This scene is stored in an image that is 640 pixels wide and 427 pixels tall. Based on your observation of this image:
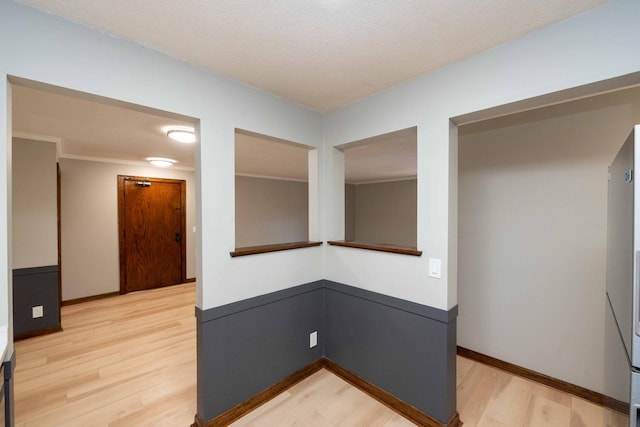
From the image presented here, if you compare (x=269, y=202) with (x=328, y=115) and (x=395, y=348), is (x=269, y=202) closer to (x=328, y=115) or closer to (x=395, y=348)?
(x=328, y=115)

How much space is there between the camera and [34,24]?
119cm

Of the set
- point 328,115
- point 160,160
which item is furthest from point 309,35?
point 160,160

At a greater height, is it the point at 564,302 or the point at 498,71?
the point at 498,71

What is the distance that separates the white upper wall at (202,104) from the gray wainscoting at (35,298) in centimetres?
277

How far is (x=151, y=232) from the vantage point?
4895 mm

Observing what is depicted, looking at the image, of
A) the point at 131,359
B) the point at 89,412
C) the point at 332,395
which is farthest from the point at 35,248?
the point at 332,395

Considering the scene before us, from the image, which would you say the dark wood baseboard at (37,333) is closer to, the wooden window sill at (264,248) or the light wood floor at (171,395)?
the light wood floor at (171,395)

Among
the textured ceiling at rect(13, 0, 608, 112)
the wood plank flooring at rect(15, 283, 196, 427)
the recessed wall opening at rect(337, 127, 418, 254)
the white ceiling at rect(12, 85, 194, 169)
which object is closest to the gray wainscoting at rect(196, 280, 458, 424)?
the wood plank flooring at rect(15, 283, 196, 427)

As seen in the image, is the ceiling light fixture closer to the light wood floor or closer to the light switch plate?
the light wood floor

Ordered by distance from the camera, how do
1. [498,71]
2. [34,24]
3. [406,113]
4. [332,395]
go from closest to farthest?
1. [34,24]
2. [498,71]
3. [406,113]
4. [332,395]

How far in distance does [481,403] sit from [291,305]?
5.15ft

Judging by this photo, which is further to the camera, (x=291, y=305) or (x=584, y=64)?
(x=291, y=305)

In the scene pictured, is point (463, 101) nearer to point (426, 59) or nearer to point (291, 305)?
point (426, 59)

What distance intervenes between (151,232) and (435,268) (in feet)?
16.3
